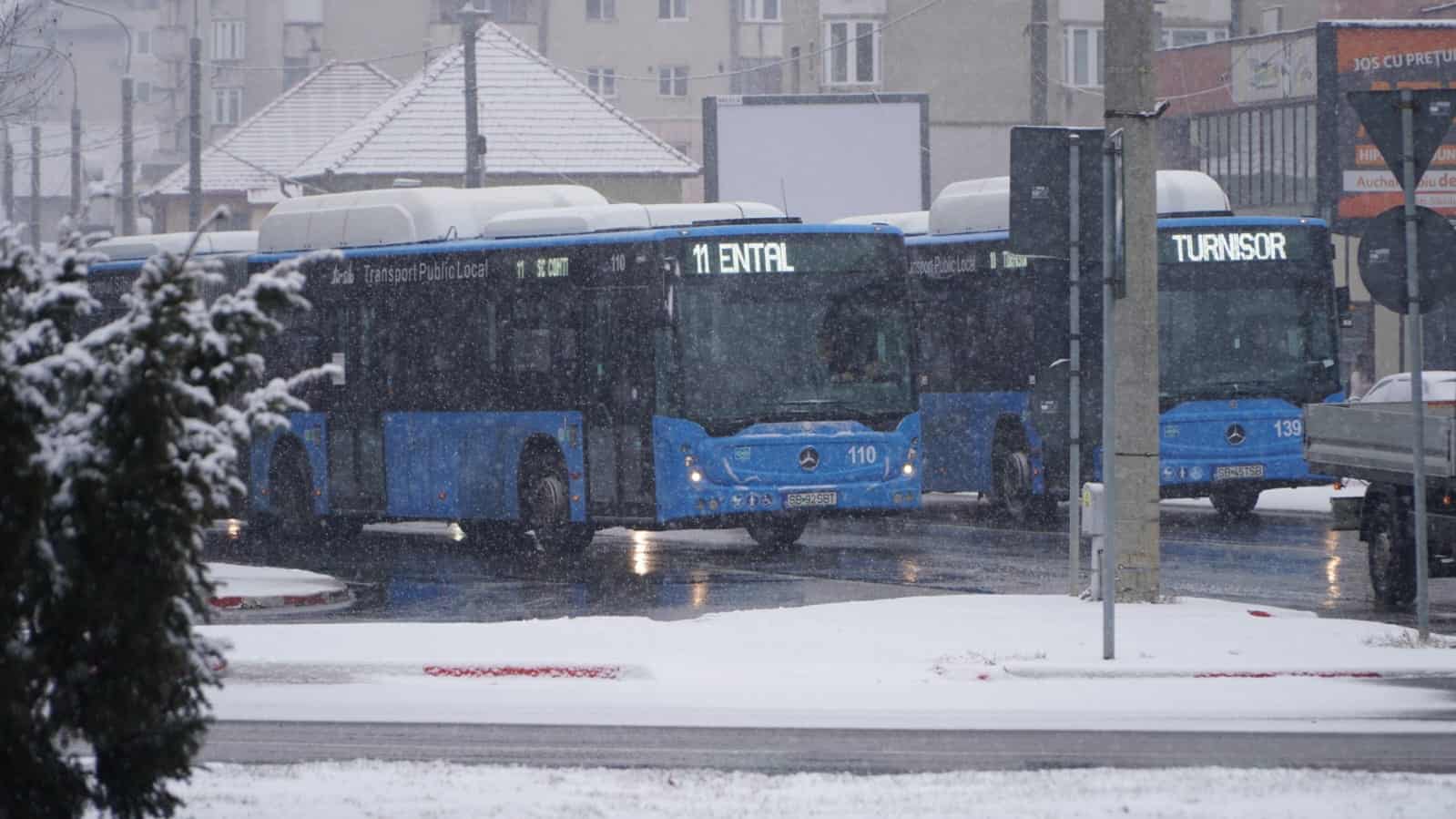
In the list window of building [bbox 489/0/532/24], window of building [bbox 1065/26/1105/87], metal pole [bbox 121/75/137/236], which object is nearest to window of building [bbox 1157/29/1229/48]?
window of building [bbox 1065/26/1105/87]

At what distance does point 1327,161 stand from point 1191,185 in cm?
1741

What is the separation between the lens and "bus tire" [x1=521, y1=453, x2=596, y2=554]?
23109mm

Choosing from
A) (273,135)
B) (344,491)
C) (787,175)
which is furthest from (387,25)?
(344,491)

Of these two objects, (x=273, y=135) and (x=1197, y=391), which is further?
(x=273, y=135)

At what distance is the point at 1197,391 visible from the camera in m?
25.7

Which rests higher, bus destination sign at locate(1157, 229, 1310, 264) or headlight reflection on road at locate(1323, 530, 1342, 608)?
bus destination sign at locate(1157, 229, 1310, 264)

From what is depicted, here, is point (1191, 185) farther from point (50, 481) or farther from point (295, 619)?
point (50, 481)

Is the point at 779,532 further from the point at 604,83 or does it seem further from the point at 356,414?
the point at 604,83

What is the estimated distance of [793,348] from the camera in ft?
74.5

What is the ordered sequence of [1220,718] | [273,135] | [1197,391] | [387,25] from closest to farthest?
[1220,718], [1197,391], [273,135], [387,25]

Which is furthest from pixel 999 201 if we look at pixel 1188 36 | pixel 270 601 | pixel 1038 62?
pixel 1188 36

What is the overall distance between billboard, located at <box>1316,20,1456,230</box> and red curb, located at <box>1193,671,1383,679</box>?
98.3 feet

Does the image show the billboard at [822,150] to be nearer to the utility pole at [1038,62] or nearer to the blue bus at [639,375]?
the utility pole at [1038,62]

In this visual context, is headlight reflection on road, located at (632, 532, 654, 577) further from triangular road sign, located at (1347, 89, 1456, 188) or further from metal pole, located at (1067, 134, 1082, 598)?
triangular road sign, located at (1347, 89, 1456, 188)
